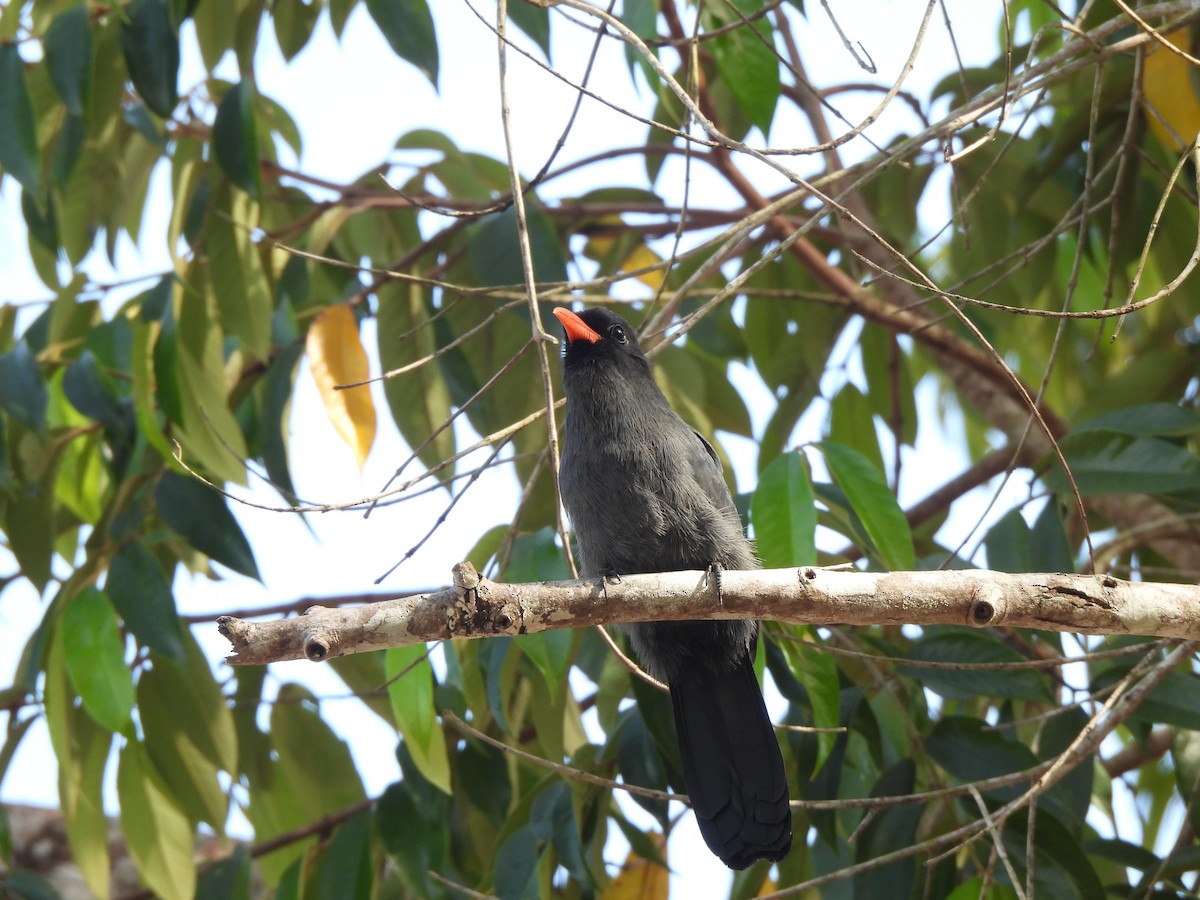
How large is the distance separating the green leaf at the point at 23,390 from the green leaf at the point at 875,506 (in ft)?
7.52

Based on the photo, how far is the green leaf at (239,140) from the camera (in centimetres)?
393

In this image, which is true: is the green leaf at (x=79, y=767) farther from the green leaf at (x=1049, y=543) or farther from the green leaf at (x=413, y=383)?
the green leaf at (x=1049, y=543)

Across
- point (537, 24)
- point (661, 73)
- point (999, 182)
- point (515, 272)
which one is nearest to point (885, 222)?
point (999, 182)

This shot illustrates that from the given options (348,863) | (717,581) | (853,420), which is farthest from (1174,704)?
(348,863)

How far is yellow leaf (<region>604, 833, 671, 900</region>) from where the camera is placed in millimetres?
3914

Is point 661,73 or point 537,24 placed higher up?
point 537,24

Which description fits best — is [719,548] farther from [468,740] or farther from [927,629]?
[468,740]

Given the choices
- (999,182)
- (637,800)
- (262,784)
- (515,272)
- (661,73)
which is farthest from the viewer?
(999,182)

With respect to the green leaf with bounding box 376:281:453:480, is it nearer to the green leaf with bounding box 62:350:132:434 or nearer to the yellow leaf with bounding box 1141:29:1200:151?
the green leaf with bounding box 62:350:132:434

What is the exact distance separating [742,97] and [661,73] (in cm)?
134

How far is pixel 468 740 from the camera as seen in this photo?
159 inches

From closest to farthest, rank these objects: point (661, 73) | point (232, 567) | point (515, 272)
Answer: point (661, 73), point (232, 567), point (515, 272)

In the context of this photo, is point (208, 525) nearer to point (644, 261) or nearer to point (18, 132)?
point (18, 132)

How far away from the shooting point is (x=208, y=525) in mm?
3779
